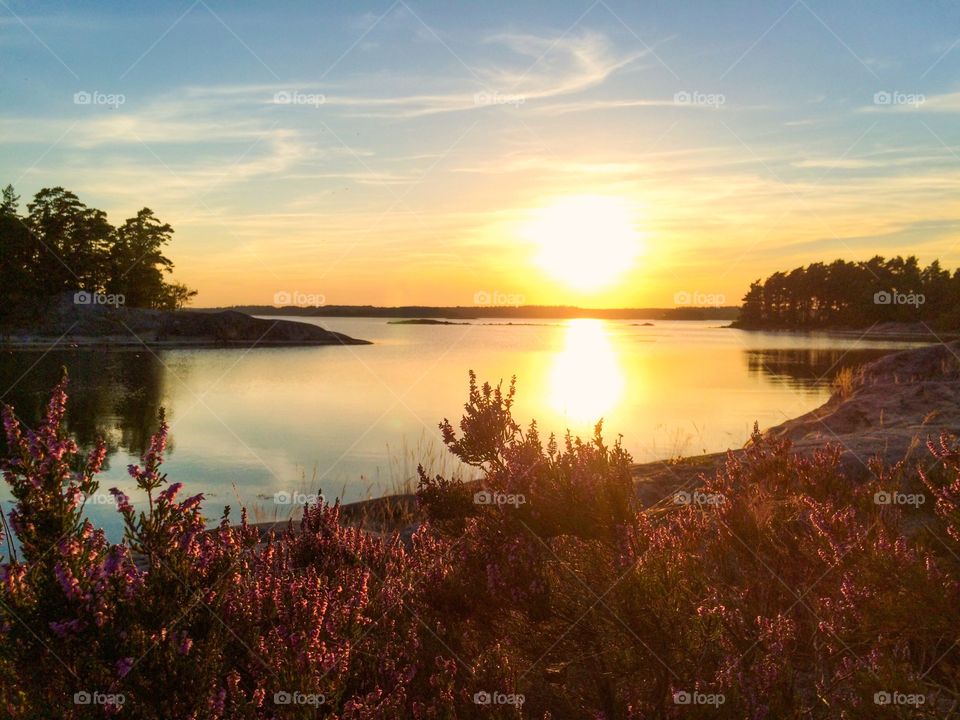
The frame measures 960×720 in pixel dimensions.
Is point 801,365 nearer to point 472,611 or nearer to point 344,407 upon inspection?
point 344,407


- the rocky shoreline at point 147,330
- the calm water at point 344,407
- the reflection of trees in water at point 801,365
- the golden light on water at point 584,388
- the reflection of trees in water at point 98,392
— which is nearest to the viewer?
the calm water at point 344,407

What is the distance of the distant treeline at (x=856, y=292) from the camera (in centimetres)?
9894

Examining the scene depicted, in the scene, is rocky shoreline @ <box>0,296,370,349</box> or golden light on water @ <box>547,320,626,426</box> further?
rocky shoreline @ <box>0,296,370,349</box>

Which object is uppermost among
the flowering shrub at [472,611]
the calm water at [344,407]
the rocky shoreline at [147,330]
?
the rocky shoreline at [147,330]

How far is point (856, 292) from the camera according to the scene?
10612cm

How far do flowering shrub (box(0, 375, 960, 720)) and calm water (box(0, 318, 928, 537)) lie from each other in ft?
26.6

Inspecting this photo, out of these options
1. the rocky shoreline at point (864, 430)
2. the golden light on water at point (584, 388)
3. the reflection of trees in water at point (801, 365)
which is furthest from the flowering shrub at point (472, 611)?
the reflection of trees in water at point (801, 365)

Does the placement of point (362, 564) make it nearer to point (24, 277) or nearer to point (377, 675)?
point (377, 675)

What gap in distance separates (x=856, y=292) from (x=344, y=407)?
98883mm

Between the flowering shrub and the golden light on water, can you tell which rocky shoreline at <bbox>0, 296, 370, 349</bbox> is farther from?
the flowering shrub

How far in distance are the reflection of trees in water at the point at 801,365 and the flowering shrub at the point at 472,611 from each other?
1350 inches

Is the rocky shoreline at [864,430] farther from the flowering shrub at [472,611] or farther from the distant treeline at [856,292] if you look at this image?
the distant treeline at [856,292]

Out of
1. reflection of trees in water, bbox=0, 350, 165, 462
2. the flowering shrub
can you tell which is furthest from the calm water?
the flowering shrub

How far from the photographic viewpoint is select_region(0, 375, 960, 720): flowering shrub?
337 cm
